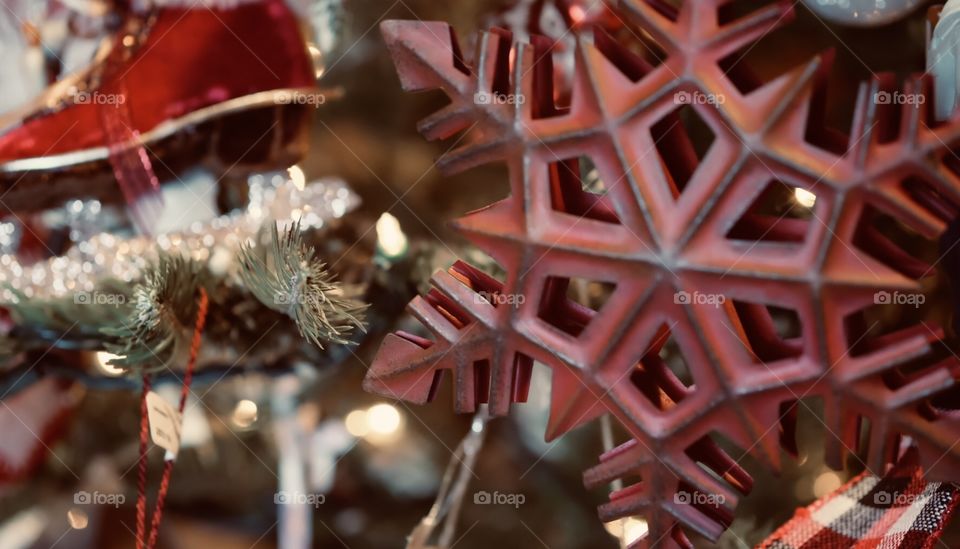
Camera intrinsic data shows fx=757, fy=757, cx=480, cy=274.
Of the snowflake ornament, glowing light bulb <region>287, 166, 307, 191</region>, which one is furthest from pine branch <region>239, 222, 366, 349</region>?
glowing light bulb <region>287, 166, 307, 191</region>

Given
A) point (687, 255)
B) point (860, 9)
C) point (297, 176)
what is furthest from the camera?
point (297, 176)

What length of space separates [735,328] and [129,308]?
53cm

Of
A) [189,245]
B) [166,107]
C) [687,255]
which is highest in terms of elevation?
[166,107]

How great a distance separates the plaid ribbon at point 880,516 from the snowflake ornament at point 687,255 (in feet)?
0.20

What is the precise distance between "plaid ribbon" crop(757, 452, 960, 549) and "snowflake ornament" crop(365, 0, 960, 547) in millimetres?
62

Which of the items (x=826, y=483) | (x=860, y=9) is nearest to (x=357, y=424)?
(x=826, y=483)

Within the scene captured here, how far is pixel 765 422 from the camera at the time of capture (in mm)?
387

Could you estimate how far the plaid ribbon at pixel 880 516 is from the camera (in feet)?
1.37

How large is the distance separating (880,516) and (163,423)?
512mm

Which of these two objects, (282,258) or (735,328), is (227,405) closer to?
(282,258)

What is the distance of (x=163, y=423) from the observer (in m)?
0.59

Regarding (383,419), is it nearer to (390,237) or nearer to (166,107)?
(390,237)

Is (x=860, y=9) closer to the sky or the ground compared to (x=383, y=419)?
closer to the sky

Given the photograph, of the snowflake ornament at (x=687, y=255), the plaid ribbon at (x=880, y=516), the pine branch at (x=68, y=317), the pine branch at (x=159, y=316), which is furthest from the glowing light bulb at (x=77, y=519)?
the plaid ribbon at (x=880, y=516)
